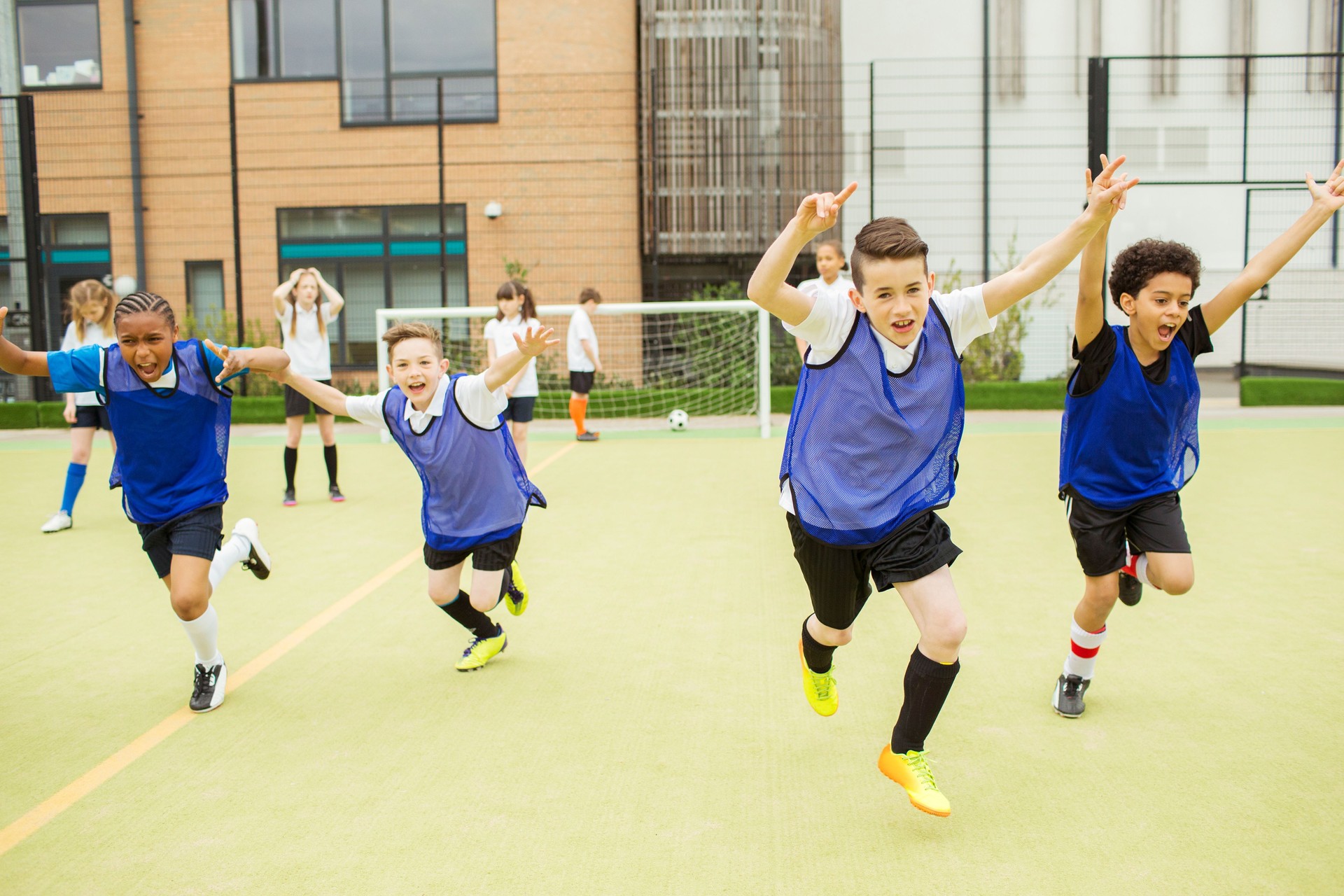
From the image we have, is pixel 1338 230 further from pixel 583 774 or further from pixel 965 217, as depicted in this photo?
pixel 583 774

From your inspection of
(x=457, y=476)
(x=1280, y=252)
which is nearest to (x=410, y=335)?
(x=457, y=476)

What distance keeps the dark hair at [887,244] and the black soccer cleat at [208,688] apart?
2668 millimetres

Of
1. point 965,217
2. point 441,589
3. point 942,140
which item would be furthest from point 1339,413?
point 441,589

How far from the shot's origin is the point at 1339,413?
13336mm

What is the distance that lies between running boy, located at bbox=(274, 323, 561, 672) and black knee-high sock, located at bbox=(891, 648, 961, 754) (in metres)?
1.85

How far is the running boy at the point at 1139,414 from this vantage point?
3574 mm

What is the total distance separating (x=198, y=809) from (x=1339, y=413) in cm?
1398

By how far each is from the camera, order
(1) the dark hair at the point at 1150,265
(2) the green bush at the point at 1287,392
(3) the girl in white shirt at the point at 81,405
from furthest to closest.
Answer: (2) the green bush at the point at 1287,392, (3) the girl in white shirt at the point at 81,405, (1) the dark hair at the point at 1150,265

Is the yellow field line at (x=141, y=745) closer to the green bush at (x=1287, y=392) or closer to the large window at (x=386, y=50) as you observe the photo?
the large window at (x=386, y=50)

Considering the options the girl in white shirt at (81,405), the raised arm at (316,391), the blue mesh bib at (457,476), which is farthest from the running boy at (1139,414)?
the girl in white shirt at (81,405)

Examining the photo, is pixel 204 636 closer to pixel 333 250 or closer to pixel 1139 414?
pixel 1139 414

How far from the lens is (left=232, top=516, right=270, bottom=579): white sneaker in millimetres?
4684

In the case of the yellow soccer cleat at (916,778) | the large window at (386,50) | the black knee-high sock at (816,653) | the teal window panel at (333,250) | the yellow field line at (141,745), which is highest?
the large window at (386,50)

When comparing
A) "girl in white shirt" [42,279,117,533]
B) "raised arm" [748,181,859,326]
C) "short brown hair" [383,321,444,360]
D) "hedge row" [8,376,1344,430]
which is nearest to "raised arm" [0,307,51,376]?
"short brown hair" [383,321,444,360]
